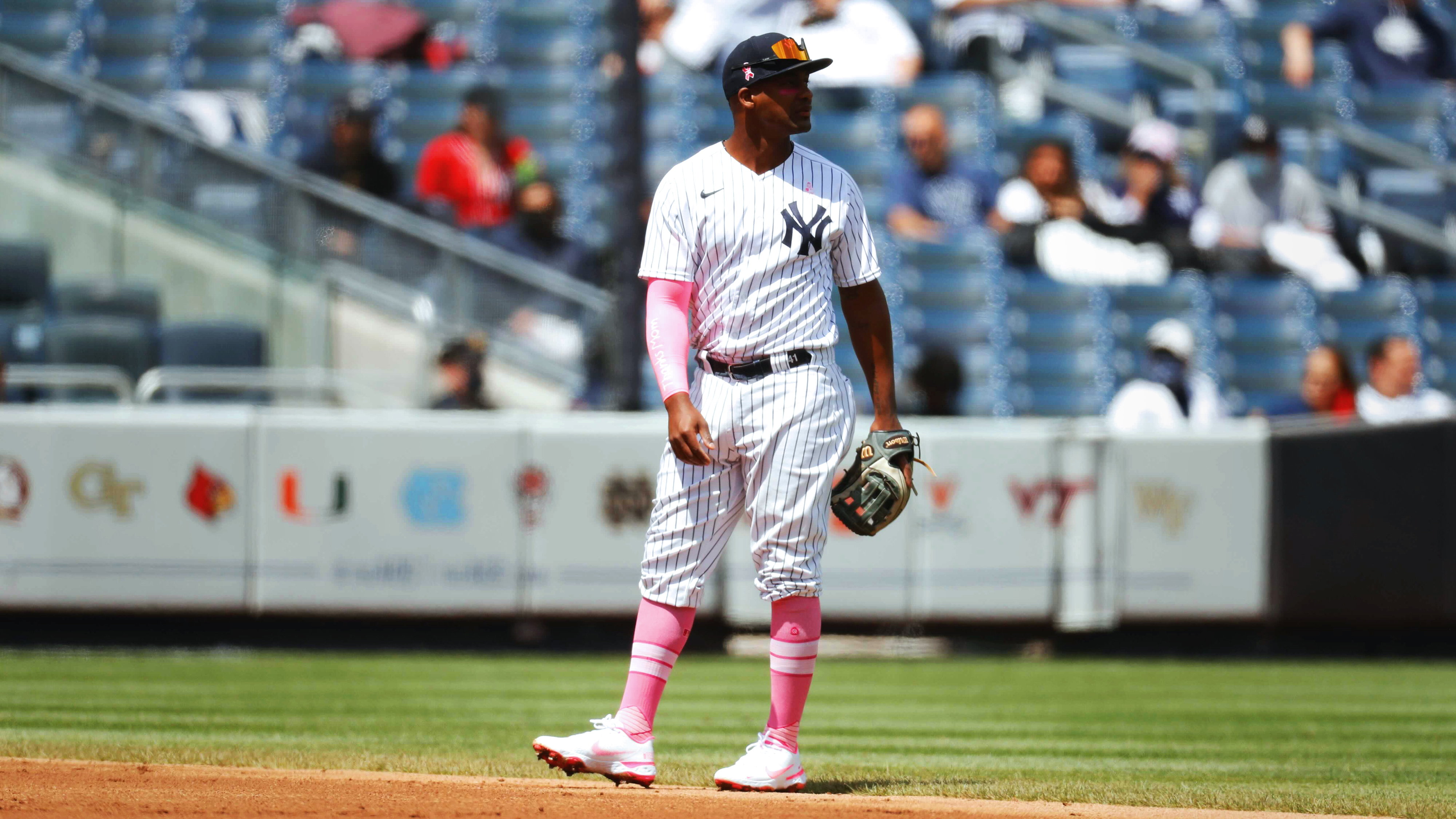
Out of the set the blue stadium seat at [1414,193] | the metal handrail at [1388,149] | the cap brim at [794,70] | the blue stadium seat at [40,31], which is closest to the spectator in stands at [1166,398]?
the metal handrail at [1388,149]

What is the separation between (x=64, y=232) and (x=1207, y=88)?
9221mm

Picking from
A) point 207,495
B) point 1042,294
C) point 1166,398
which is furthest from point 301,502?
point 1042,294

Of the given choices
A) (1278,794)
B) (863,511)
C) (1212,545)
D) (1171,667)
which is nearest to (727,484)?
(863,511)

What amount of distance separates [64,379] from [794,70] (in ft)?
25.2

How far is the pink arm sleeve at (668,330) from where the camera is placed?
168 inches

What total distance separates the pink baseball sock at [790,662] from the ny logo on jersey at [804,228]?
0.89 m

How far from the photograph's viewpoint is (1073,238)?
14203 millimetres

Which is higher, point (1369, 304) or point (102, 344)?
point (1369, 304)

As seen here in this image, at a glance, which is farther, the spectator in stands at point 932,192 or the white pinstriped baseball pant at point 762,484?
the spectator in stands at point 932,192

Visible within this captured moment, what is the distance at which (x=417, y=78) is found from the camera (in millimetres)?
15406

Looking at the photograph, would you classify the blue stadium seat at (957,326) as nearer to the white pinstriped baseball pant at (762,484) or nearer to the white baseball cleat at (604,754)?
the white pinstriped baseball pant at (762,484)

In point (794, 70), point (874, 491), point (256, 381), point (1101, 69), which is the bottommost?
point (874, 491)

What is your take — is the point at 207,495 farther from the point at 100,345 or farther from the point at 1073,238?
the point at 1073,238

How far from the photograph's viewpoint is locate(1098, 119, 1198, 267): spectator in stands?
14.1 meters
